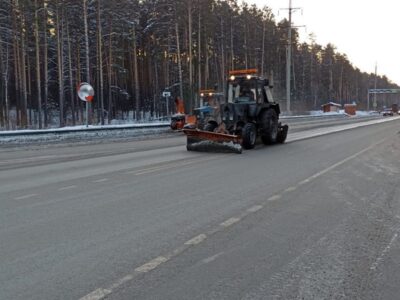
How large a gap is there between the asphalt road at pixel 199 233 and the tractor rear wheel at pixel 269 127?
6558mm

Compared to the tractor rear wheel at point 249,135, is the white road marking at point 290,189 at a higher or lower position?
lower

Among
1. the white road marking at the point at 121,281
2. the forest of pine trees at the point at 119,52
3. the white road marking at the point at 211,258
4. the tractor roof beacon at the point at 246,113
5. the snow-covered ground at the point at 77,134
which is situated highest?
the forest of pine trees at the point at 119,52

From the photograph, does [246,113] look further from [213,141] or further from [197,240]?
[197,240]

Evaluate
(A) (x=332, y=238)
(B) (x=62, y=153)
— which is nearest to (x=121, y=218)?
(A) (x=332, y=238)

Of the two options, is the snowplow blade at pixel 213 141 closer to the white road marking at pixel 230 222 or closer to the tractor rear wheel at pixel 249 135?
the tractor rear wheel at pixel 249 135

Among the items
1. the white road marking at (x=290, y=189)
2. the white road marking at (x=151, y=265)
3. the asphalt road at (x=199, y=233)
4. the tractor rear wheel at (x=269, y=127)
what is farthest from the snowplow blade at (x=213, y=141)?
the white road marking at (x=151, y=265)

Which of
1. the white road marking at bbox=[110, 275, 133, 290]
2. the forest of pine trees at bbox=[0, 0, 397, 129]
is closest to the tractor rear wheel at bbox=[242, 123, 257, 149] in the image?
the white road marking at bbox=[110, 275, 133, 290]

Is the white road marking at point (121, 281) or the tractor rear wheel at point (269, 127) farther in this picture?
the tractor rear wheel at point (269, 127)

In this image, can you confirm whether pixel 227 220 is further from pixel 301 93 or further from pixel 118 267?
pixel 301 93

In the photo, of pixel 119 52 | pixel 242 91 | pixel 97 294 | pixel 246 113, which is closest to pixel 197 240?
pixel 97 294

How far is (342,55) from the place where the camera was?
443ft

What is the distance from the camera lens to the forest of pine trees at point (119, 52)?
43.1m

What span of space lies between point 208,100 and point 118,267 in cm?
2364

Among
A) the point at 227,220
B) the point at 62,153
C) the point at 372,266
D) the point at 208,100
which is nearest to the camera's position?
the point at 372,266
